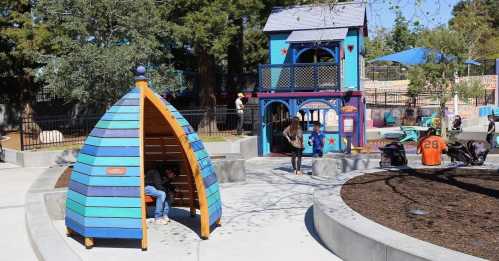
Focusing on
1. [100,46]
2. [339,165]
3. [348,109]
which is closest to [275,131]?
[348,109]

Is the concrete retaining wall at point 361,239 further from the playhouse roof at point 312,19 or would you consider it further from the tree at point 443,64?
the playhouse roof at point 312,19

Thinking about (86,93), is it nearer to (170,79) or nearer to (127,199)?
(170,79)

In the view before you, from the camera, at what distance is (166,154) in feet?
31.7

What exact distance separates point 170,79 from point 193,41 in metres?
2.76

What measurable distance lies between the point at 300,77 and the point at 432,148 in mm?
8944

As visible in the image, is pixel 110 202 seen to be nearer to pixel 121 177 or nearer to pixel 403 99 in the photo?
pixel 121 177

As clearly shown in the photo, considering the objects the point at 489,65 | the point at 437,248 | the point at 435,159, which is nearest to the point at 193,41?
the point at 435,159

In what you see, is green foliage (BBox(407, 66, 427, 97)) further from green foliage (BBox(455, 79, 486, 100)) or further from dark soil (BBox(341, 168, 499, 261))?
dark soil (BBox(341, 168, 499, 261))

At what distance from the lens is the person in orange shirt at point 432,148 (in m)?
11.5

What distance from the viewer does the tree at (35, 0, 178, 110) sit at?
14688 millimetres

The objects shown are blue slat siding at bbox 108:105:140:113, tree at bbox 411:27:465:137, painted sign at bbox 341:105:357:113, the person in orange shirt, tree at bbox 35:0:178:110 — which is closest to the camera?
blue slat siding at bbox 108:105:140:113

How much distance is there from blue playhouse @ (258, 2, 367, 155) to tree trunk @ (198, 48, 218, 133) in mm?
2917

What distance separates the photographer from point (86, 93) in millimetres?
15172

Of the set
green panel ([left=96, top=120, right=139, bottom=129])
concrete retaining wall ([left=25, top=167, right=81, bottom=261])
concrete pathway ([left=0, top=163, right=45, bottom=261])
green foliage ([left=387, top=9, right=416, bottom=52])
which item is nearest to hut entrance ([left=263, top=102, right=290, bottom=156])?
concrete pathway ([left=0, top=163, right=45, bottom=261])
